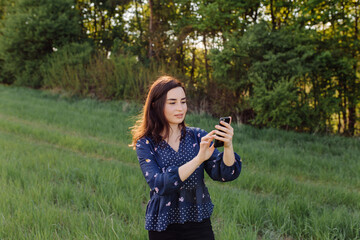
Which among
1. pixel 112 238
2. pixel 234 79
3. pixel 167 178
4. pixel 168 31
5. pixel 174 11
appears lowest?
pixel 112 238

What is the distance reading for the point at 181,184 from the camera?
6.57 ft

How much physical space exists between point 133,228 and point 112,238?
268mm

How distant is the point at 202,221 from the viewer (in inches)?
80.7

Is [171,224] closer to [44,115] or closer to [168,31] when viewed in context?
[44,115]

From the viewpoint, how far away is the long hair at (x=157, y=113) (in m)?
2.09

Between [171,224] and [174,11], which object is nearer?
[171,224]

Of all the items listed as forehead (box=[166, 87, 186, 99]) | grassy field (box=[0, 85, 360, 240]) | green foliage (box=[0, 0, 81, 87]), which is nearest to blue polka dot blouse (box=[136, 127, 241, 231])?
forehead (box=[166, 87, 186, 99])

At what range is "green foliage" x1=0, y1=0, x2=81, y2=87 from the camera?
755 inches

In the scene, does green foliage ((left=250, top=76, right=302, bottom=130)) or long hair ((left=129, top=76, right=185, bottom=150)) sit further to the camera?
green foliage ((left=250, top=76, right=302, bottom=130))

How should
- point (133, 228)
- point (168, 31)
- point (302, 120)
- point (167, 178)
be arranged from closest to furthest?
point (167, 178), point (133, 228), point (302, 120), point (168, 31)

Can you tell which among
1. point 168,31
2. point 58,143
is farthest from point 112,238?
point 168,31

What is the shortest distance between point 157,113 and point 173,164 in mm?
388

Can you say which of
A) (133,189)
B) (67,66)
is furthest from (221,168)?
(67,66)

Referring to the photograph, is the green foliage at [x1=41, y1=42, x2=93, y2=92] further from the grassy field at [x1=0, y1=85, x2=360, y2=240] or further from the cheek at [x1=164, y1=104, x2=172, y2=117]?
the cheek at [x1=164, y1=104, x2=172, y2=117]
